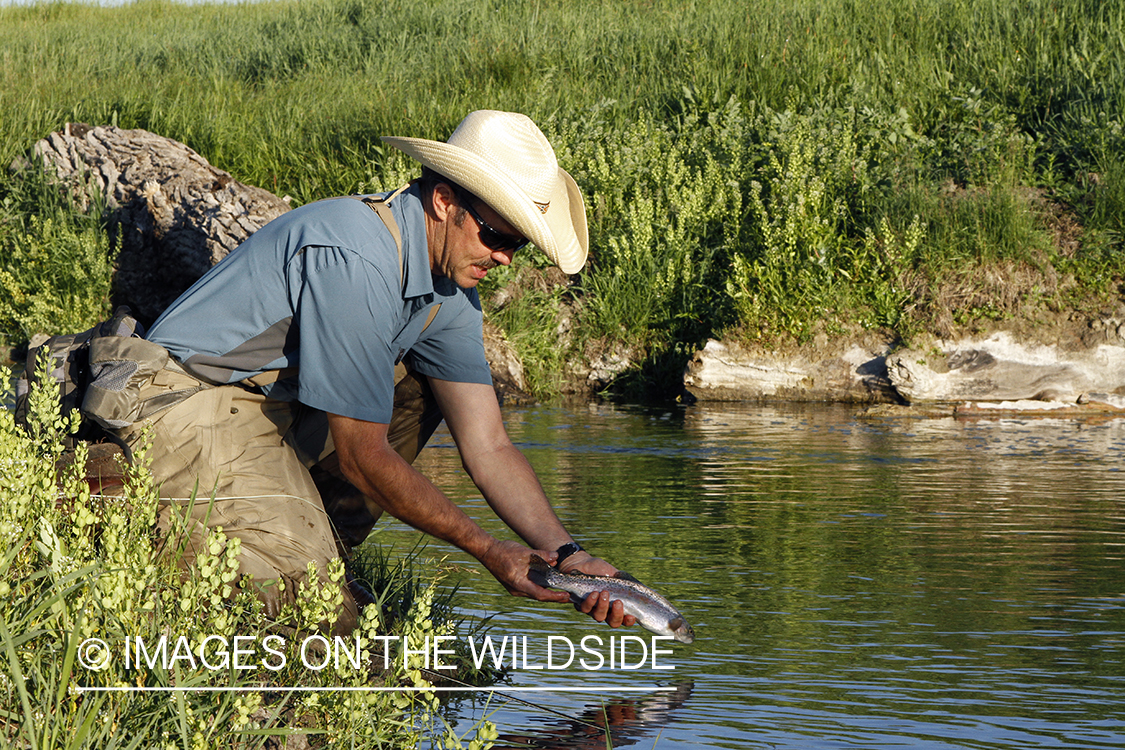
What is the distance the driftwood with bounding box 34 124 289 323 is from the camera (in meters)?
9.86

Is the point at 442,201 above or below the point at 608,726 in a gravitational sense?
above

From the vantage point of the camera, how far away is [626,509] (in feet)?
19.6

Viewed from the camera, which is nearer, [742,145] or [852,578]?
[852,578]

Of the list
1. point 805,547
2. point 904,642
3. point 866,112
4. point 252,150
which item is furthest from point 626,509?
point 252,150

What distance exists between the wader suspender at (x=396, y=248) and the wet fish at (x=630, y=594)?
891 mm

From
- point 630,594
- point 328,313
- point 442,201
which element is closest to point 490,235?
point 442,201

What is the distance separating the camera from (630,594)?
10.3 feet

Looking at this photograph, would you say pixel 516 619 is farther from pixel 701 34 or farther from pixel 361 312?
pixel 701 34

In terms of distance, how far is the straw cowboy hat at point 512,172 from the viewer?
3.38 metres

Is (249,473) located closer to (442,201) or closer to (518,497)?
(518,497)

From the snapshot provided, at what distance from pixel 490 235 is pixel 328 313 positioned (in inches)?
20.5

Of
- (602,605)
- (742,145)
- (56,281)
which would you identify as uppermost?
(742,145)

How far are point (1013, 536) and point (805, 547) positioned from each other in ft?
2.96

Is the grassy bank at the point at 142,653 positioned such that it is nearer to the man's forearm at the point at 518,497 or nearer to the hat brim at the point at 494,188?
the man's forearm at the point at 518,497
